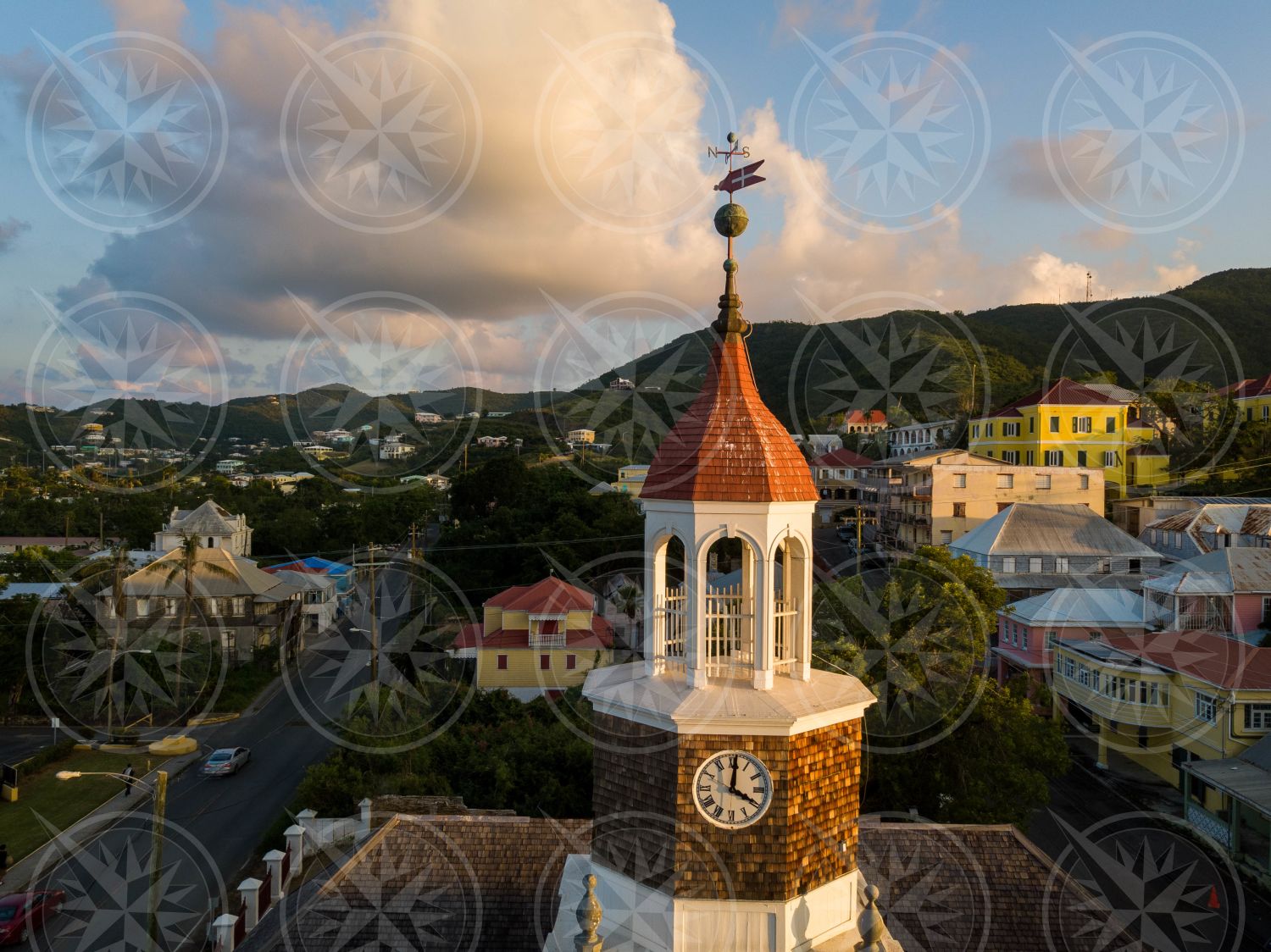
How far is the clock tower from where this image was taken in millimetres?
8773

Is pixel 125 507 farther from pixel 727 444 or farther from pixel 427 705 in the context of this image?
pixel 727 444

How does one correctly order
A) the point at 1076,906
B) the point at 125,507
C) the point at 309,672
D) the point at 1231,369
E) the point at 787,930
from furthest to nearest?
the point at 1231,369
the point at 125,507
the point at 309,672
the point at 1076,906
the point at 787,930

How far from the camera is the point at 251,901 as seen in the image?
14445 millimetres

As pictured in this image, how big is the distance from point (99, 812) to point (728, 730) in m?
31.0

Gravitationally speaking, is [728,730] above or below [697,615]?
below

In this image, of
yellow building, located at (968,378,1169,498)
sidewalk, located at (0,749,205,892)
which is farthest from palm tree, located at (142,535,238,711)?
yellow building, located at (968,378,1169,498)

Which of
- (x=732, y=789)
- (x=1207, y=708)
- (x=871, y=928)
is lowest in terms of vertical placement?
(x=1207, y=708)

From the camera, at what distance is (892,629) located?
23.2 metres

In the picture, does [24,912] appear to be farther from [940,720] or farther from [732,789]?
[940,720]

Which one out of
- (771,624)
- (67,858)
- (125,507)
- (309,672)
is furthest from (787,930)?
(125,507)

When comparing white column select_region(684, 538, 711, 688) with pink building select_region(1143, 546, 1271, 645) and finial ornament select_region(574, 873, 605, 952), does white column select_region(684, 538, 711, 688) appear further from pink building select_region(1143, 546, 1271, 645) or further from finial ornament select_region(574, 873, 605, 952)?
pink building select_region(1143, 546, 1271, 645)

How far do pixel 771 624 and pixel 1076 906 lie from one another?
757 centimetres

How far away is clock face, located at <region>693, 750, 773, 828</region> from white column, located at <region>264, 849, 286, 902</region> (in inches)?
450

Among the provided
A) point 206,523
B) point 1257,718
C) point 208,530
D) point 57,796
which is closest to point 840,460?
point 1257,718
